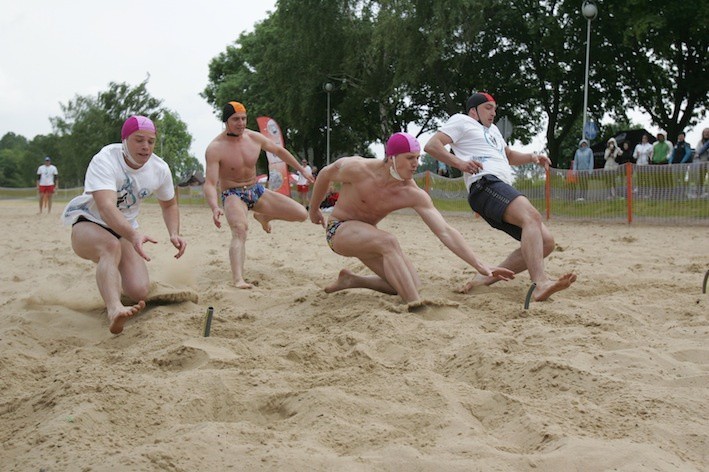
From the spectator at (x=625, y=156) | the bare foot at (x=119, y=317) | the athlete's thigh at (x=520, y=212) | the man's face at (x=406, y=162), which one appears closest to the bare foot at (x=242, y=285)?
the bare foot at (x=119, y=317)

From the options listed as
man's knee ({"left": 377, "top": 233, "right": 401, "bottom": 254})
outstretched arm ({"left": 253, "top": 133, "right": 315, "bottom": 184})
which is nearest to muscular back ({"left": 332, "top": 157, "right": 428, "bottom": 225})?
man's knee ({"left": 377, "top": 233, "right": 401, "bottom": 254})

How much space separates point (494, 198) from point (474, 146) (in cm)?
52

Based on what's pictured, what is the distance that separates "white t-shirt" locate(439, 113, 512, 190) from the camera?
5.93 m

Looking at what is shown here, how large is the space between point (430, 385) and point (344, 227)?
7.93 ft

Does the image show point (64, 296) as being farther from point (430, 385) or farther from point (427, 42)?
point (427, 42)

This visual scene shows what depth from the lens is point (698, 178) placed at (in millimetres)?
11984

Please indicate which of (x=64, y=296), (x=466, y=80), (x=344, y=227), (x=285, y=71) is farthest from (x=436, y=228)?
(x=285, y=71)

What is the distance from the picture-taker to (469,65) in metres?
28.5

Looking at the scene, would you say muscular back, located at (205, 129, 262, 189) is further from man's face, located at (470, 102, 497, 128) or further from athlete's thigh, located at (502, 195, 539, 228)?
athlete's thigh, located at (502, 195, 539, 228)

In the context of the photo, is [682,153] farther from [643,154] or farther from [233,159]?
[233,159]

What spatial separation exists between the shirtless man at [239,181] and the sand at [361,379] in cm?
78

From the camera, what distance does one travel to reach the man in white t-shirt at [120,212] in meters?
4.83

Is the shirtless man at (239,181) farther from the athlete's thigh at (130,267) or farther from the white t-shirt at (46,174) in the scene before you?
the white t-shirt at (46,174)

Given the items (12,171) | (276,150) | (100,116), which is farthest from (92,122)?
(12,171)
